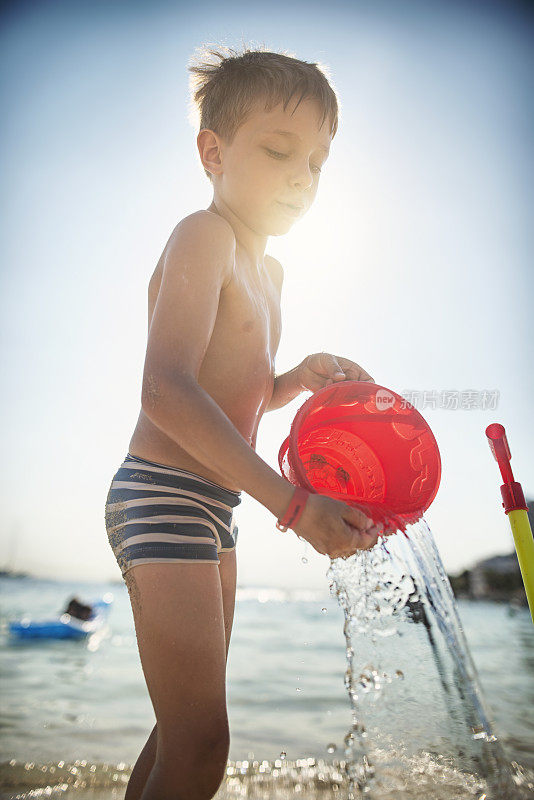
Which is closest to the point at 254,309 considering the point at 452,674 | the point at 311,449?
the point at 311,449

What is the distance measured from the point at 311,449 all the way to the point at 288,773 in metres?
1.91

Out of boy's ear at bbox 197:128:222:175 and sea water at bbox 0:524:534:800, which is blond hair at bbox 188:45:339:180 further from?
sea water at bbox 0:524:534:800

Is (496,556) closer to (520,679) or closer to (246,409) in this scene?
(520,679)

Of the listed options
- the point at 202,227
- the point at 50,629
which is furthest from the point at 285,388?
the point at 50,629

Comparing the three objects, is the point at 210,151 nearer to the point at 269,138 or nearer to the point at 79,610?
the point at 269,138

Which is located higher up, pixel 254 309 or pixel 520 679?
pixel 254 309

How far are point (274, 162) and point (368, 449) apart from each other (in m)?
0.84

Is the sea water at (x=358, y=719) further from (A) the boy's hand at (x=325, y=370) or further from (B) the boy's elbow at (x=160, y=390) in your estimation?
(B) the boy's elbow at (x=160, y=390)

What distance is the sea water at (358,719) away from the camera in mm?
1396

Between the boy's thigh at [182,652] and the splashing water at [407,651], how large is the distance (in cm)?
37

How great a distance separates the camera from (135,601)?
3.74ft

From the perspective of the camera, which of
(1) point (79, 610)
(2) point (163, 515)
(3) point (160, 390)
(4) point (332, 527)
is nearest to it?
(4) point (332, 527)

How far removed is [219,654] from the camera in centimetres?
111

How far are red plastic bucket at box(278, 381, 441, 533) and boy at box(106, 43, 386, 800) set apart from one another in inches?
5.2
